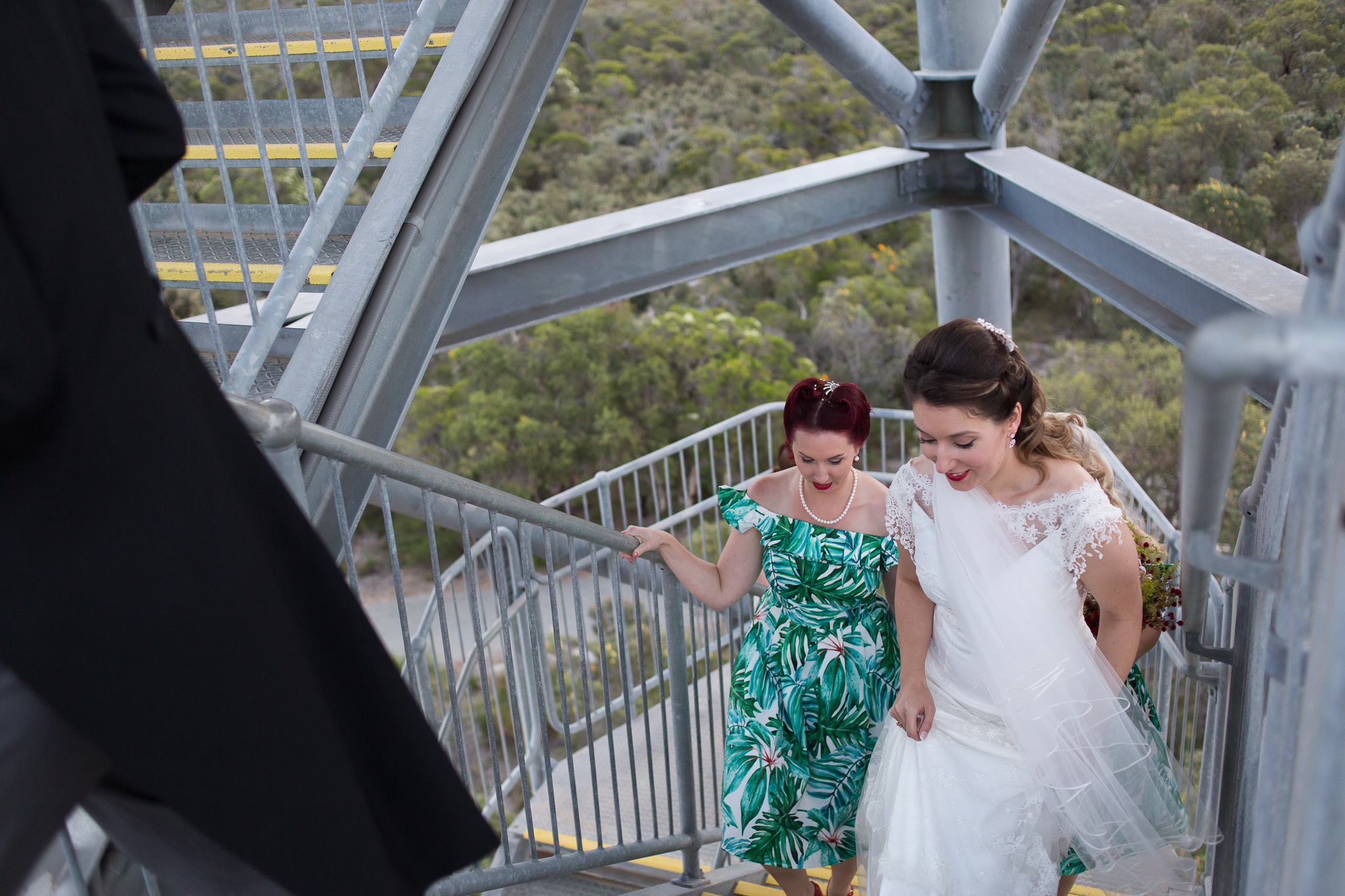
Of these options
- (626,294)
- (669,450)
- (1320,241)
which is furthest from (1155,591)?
(669,450)

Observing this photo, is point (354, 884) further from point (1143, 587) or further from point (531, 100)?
point (531, 100)

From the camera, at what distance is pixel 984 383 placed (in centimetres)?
221

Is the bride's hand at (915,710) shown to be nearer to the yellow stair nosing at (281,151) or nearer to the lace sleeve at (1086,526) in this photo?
the lace sleeve at (1086,526)

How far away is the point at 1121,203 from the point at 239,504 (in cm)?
391

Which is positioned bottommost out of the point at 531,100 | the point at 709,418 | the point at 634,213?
the point at 709,418

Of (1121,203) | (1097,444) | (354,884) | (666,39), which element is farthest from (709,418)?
Answer: (354,884)

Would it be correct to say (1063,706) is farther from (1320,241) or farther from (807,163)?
(807,163)

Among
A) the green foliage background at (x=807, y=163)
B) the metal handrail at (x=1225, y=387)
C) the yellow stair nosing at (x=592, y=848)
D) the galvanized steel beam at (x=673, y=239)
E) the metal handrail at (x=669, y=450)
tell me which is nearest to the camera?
the metal handrail at (x=1225, y=387)

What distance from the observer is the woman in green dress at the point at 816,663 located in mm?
2645

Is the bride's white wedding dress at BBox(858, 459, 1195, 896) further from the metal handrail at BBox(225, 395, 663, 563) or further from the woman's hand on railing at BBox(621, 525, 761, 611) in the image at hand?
the metal handrail at BBox(225, 395, 663, 563)

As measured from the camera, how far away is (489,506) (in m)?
2.02

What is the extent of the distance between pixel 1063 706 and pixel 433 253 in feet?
6.41

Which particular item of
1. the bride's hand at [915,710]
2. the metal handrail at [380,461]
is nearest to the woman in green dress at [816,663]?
the bride's hand at [915,710]

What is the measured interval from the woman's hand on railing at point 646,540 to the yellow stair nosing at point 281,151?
119cm
